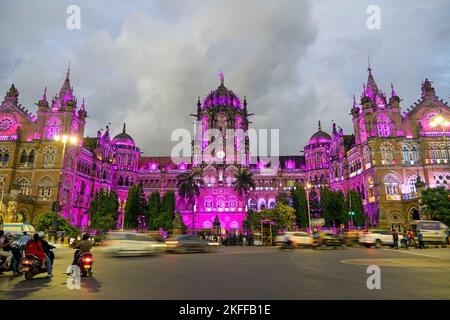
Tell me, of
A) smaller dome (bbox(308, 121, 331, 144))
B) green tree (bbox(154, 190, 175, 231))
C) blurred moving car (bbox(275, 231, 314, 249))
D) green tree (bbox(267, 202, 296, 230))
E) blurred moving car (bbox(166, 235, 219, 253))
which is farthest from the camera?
smaller dome (bbox(308, 121, 331, 144))

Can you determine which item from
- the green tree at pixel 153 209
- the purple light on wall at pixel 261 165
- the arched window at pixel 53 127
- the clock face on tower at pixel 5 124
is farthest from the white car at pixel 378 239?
the clock face on tower at pixel 5 124

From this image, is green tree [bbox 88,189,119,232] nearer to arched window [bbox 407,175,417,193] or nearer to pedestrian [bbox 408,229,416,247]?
pedestrian [bbox 408,229,416,247]

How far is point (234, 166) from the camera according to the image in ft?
249

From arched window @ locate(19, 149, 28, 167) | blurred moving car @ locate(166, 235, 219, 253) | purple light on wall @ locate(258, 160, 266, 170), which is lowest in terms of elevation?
blurred moving car @ locate(166, 235, 219, 253)

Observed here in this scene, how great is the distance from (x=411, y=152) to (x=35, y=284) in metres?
59.7

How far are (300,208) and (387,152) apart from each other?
729 inches

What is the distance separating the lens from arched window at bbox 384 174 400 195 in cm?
5178

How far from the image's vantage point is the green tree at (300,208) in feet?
186

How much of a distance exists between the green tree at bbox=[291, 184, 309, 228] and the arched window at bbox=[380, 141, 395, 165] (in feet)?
50.9

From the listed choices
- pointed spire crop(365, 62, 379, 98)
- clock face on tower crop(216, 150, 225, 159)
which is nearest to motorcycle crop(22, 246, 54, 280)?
pointed spire crop(365, 62, 379, 98)

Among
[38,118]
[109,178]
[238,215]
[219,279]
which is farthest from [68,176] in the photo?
[219,279]

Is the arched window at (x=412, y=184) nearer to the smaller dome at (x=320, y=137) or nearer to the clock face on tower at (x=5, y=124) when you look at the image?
the smaller dome at (x=320, y=137)

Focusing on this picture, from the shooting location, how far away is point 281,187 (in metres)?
Answer: 76.1

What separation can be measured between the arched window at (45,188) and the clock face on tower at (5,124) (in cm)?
1343
